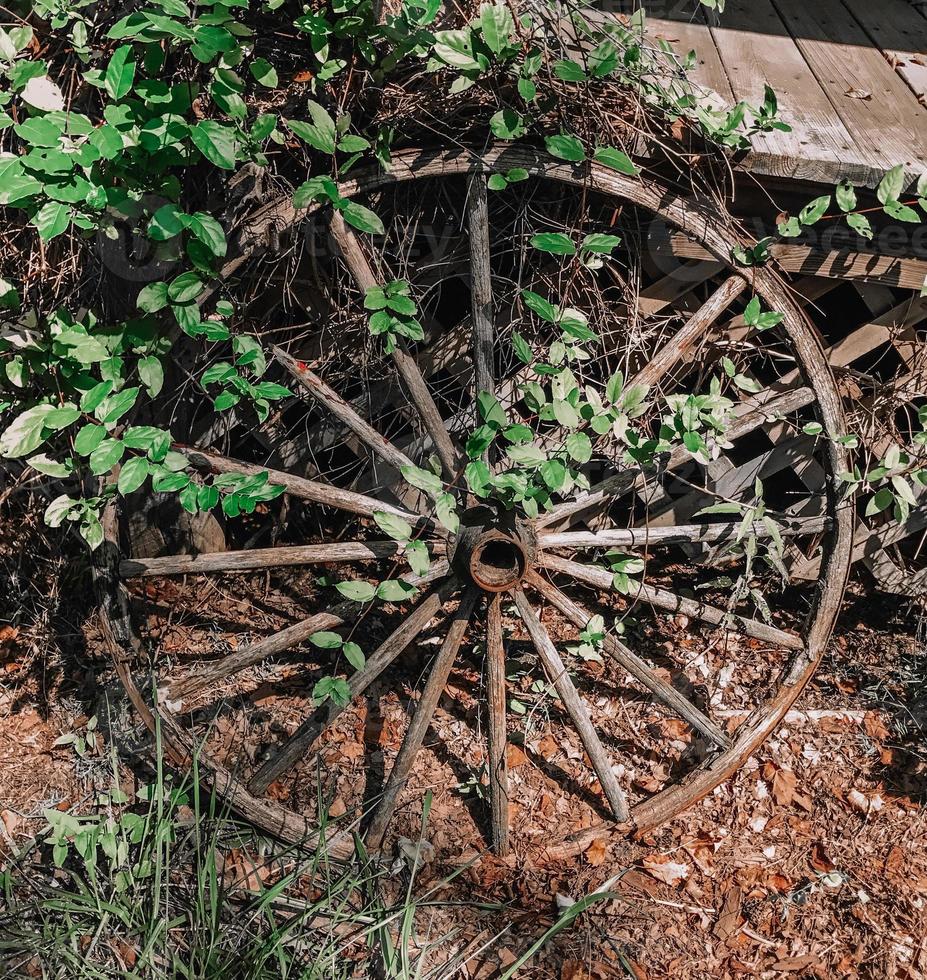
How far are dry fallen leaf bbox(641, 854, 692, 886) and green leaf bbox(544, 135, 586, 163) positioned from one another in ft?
5.60

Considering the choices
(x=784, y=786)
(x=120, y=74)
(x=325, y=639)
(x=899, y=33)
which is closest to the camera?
(x=120, y=74)

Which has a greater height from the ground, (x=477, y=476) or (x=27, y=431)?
(x=27, y=431)

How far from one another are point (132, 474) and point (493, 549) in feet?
2.88

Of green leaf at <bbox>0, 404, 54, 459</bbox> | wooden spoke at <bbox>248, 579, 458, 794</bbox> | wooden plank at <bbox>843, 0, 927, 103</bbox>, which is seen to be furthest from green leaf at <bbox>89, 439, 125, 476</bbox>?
wooden plank at <bbox>843, 0, 927, 103</bbox>

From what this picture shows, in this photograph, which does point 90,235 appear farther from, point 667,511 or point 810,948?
point 810,948

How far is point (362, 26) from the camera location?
6.10ft

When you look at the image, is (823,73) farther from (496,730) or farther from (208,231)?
(496,730)

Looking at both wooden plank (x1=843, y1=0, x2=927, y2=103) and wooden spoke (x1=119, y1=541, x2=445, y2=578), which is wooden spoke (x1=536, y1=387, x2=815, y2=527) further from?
wooden plank (x1=843, y1=0, x2=927, y2=103)

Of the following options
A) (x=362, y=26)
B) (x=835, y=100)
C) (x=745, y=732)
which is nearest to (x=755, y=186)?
(x=835, y=100)

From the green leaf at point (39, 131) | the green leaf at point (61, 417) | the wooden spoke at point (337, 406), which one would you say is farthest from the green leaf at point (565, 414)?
the green leaf at point (39, 131)

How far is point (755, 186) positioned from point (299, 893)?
6.64 ft

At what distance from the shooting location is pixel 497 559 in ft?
7.54

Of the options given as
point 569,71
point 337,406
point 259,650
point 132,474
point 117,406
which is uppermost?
point 569,71

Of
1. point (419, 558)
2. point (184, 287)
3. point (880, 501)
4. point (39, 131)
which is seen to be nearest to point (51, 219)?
point (39, 131)
